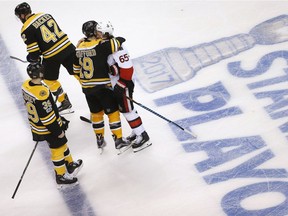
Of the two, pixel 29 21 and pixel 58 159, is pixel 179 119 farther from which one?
pixel 29 21

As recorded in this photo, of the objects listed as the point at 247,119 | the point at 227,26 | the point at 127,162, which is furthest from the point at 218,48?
the point at 127,162

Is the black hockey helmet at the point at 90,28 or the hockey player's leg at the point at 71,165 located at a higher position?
the black hockey helmet at the point at 90,28

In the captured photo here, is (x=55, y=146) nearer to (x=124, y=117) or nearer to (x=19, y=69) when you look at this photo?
(x=124, y=117)

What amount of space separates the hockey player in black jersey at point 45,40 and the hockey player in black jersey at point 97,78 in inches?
7.1

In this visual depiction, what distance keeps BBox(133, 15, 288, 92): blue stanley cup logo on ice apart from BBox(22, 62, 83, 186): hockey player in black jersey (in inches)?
43.8

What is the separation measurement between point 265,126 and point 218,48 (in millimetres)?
1090

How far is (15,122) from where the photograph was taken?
Answer: 17.2ft

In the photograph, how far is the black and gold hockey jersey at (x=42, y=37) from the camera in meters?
4.82

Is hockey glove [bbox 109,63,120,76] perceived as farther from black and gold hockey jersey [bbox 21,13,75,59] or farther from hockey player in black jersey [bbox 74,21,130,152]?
black and gold hockey jersey [bbox 21,13,75,59]

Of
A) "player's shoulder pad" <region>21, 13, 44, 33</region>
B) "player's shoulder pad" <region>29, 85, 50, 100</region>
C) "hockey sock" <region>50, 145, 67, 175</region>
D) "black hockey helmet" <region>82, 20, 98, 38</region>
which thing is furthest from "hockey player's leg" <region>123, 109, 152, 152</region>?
"player's shoulder pad" <region>21, 13, 44, 33</region>

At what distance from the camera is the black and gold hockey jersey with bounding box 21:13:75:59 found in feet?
15.8

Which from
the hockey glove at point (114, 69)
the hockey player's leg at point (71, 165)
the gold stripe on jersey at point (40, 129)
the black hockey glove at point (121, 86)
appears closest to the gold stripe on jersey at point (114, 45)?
the hockey glove at point (114, 69)

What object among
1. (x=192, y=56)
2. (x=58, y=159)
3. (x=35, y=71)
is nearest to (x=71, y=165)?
(x=58, y=159)

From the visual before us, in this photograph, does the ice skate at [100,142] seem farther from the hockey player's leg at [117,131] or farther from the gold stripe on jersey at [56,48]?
the gold stripe on jersey at [56,48]
